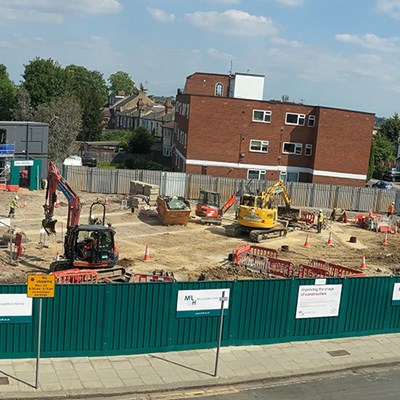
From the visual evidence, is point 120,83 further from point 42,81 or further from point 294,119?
point 294,119

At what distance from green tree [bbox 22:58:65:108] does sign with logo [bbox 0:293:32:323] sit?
64.2 m

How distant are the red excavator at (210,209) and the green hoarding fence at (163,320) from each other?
19.2 meters

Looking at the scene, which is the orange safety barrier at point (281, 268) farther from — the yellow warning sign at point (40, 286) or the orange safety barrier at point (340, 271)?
the yellow warning sign at point (40, 286)

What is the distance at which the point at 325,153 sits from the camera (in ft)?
166

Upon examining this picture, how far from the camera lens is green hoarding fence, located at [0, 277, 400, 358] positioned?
1441 cm

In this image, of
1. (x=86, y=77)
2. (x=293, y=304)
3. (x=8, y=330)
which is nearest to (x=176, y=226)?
(x=293, y=304)

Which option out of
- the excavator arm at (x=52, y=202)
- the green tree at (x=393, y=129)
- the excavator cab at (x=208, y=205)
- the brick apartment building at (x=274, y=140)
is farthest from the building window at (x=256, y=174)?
the green tree at (x=393, y=129)

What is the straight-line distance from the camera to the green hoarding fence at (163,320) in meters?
14.4

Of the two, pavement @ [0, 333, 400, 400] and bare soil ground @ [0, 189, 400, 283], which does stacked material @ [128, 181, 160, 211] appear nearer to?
bare soil ground @ [0, 189, 400, 283]

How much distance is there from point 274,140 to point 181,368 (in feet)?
123

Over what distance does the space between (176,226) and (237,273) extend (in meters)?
10.3

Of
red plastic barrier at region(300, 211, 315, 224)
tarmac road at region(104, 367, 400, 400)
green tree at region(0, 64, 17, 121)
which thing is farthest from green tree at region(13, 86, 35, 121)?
tarmac road at region(104, 367, 400, 400)

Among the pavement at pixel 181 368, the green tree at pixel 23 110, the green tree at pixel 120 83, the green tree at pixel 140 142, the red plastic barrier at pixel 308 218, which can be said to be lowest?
the pavement at pixel 181 368

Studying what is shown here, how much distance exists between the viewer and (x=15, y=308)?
46.2 feet
